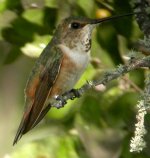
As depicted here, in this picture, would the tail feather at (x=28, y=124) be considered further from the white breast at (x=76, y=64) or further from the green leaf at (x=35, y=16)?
the green leaf at (x=35, y=16)

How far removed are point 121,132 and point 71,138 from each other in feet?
0.72

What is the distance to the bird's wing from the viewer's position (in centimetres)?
237

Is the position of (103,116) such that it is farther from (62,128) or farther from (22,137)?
(22,137)

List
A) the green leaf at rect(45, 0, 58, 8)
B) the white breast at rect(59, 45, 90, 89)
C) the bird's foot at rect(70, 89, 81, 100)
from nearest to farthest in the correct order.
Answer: the bird's foot at rect(70, 89, 81, 100) → the green leaf at rect(45, 0, 58, 8) → the white breast at rect(59, 45, 90, 89)

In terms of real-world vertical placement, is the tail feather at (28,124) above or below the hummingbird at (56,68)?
below

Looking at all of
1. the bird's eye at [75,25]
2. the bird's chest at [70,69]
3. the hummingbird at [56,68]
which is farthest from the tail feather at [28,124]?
the bird's eye at [75,25]

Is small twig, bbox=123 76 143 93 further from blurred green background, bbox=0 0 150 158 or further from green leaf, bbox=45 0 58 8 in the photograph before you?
green leaf, bbox=45 0 58 8

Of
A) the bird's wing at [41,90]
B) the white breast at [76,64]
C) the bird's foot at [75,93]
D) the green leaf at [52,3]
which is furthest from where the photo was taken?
the bird's wing at [41,90]

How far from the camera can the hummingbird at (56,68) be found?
2.34 m

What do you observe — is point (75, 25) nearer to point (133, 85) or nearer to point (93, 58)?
point (93, 58)

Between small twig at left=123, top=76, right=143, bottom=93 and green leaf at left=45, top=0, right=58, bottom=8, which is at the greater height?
green leaf at left=45, top=0, right=58, bottom=8

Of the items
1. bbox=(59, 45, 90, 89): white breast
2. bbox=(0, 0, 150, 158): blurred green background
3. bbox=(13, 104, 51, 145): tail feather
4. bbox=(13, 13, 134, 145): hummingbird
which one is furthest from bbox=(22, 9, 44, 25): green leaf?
bbox=(13, 104, 51, 145): tail feather

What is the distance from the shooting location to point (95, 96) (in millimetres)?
2262

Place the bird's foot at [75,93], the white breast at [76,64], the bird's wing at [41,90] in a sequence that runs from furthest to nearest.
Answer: the bird's wing at [41,90] → the white breast at [76,64] → the bird's foot at [75,93]
